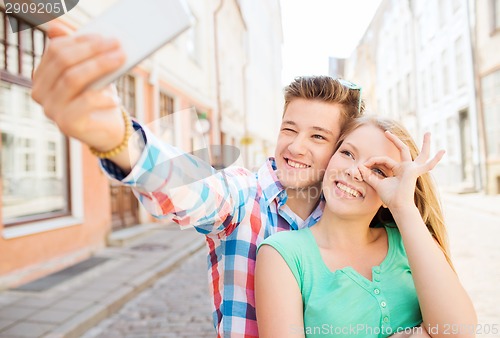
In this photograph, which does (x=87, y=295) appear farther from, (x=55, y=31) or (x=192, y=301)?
(x=55, y=31)

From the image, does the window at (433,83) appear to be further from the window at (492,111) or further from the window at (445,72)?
the window at (492,111)

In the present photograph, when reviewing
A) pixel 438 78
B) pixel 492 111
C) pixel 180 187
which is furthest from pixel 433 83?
pixel 180 187

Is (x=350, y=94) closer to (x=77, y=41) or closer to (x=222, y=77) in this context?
(x=77, y=41)

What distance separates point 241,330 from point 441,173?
19565mm

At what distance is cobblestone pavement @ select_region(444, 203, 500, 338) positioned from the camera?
359cm

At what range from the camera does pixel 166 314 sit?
4.19 metres

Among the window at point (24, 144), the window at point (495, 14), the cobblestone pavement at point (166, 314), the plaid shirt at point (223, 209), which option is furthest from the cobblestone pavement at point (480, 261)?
the window at point (495, 14)

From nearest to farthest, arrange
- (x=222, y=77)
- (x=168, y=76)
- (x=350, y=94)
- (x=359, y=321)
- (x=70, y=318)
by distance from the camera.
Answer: (x=359, y=321), (x=350, y=94), (x=70, y=318), (x=168, y=76), (x=222, y=77)

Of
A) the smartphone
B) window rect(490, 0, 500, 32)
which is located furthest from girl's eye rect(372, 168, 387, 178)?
window rect(490, 0, 500, 32)

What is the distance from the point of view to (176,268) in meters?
6.16

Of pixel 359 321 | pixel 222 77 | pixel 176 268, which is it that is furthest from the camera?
pixel 222 77

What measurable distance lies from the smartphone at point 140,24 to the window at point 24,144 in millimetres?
4894

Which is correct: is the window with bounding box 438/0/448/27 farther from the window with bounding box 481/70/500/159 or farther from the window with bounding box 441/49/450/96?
the window with bounding box 481/70/500/159

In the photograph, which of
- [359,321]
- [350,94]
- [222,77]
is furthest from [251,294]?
[222,77]
